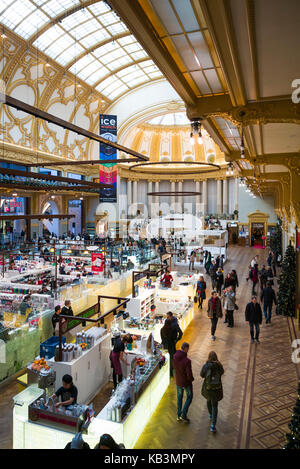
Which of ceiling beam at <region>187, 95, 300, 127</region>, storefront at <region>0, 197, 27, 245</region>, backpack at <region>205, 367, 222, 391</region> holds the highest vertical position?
ceiling beam at <region>187, 95, 300, 127</region>

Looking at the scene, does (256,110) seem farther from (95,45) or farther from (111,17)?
(95,45)

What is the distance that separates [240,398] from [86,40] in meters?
22.9

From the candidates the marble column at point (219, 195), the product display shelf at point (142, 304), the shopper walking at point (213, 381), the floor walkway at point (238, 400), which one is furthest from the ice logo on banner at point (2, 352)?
the marble column at point (219, 195)

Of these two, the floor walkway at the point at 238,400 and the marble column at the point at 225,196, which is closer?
the floor walkway at the point at 238,400

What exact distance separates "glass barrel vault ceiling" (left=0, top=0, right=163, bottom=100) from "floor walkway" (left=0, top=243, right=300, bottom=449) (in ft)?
49.3

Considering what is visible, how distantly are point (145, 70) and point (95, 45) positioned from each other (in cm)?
541

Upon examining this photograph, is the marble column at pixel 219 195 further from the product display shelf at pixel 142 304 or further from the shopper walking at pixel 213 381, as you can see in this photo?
the shopper walking at pixel 213 381

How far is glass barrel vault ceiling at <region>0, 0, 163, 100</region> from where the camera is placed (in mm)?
17500

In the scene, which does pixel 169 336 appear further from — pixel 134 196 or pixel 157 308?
pixel 134 196

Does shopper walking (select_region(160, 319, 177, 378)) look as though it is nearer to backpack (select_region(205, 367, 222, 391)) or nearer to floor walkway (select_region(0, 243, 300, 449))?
floor walkway (select_region(0, 243, 300, 449))

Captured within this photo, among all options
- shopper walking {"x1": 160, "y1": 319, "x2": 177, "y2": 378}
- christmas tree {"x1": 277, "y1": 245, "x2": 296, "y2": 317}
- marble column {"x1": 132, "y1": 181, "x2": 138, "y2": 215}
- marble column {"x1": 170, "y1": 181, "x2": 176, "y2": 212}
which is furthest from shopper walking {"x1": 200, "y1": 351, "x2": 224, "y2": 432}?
marble column {"x1": 170, "y1": 181, "x2": 176, "y2": 212}

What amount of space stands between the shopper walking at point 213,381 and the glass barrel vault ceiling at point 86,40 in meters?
15.9

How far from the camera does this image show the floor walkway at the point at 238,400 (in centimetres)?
445

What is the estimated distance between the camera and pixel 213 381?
4.45 meters
